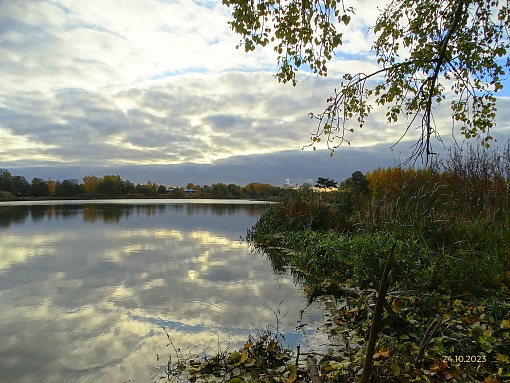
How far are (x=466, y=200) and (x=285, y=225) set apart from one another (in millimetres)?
5640

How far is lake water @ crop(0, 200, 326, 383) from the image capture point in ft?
10.0

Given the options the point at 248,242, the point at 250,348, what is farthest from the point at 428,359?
the point at 248,242

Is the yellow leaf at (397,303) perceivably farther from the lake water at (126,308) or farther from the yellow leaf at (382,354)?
the yellow leaf at (382,354)

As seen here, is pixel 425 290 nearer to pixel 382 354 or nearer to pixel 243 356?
pixel 382 354

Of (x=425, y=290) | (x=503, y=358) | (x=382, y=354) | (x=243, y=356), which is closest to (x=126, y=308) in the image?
(x=243, y=356)

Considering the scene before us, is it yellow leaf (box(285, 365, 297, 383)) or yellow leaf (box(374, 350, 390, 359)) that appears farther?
yellow leaf (box(374, 350, 390, 359))

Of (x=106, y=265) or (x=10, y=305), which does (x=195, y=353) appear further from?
(x=106, y=265)

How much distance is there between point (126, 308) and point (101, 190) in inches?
2285

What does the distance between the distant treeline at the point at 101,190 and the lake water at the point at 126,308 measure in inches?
1335

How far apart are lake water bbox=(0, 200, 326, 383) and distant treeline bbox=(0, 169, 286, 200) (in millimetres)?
33907

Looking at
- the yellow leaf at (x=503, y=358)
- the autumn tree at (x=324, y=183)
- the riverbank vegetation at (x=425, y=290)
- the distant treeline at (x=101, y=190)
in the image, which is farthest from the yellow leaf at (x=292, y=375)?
the distant treeline at (x=101, y=190)

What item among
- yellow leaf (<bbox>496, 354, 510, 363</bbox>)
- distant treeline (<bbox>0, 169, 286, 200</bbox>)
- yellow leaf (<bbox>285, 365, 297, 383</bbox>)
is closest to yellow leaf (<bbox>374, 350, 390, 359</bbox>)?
yellow leaf (<bbox>285, 365, 297, 383</bbox>)

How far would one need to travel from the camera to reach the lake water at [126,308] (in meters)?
3.06

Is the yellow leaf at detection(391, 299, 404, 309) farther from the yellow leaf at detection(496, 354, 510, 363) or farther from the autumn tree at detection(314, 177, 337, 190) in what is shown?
the autumn tree at detection(314, 177, 337, 190)
